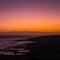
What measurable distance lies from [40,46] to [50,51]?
0.13m

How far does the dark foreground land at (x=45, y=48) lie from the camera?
193 centimetres

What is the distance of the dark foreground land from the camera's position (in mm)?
1935

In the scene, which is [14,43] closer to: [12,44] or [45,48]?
[12,44]

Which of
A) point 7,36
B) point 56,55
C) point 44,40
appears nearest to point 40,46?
point 44,40

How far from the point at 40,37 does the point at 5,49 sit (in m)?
0.44

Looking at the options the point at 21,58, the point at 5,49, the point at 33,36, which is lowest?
the point at 21,58

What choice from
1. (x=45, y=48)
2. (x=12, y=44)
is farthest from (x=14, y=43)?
(x=45, y=48)

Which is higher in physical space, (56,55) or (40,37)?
(40,37)

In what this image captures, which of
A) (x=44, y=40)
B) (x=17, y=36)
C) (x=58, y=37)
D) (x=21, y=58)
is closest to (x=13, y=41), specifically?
→ (x=17, y=36)

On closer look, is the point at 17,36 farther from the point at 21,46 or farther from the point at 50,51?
the point at 50,51

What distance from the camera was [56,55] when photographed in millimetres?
1962

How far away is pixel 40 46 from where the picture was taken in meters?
1.96

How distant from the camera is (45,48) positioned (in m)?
1.94

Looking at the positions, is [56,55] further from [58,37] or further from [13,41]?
[13,41]
